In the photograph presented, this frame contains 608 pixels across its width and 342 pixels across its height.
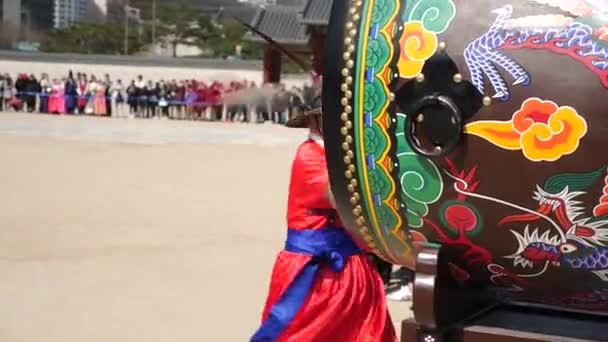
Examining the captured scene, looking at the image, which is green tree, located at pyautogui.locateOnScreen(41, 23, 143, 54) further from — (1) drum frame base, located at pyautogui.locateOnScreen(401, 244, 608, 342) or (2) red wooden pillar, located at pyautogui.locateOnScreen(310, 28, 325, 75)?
(1) drum frame base, located at pyautogui.locateOnScreen(401, 244, 608, 342)

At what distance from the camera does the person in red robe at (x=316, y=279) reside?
10.7ft

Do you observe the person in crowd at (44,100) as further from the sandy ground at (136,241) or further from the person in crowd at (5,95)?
the sandy ground at (136,241)

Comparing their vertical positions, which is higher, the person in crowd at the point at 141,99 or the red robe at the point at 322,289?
the red robe at the point at 322,289

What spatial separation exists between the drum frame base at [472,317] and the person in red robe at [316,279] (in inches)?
44.5

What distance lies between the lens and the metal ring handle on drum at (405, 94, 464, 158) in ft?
6.07

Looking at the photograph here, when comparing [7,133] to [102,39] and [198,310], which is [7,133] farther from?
[102,39]

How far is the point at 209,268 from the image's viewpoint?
610 cm

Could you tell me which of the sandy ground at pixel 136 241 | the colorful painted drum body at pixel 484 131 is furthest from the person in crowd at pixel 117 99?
the colorful painted drum body at pixel 484 131

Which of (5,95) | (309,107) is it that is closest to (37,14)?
(5,95)

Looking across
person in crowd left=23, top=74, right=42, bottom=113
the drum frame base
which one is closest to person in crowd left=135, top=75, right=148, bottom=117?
person in crowd left=23, top=74, right=42, bottom=113

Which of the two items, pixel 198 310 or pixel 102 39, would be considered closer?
pixel 198 310

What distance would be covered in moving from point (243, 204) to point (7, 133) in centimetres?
778

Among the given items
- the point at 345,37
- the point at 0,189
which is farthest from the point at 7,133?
the point at 345,37

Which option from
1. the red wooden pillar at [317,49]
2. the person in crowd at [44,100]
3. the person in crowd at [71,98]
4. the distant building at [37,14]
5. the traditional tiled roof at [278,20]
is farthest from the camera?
the distant building at [37,14]
